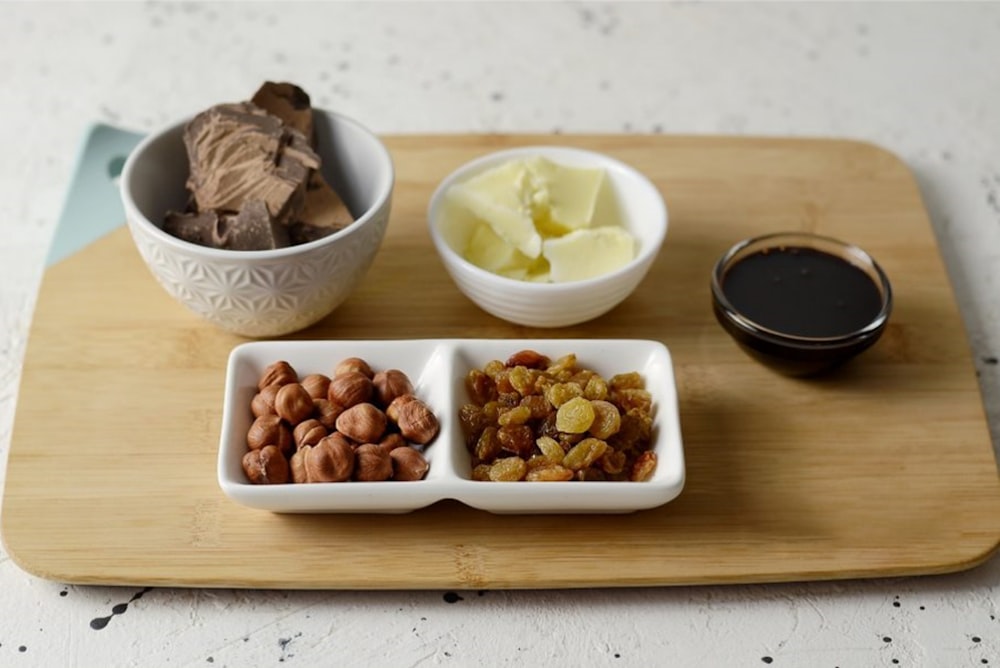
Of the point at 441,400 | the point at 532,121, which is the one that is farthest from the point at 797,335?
the point at 532,121

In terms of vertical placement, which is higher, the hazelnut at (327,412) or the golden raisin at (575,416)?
the golden raisin at (575,416)

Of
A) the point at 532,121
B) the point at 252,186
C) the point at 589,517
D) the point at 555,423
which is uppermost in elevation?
the point at 252,186

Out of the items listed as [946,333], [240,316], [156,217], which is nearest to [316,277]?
[240,316]

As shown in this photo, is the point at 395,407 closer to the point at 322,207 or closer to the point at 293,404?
the point at 293,404

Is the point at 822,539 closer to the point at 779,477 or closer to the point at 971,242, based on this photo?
the point at 779,477

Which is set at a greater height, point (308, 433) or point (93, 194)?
point (308, 433)

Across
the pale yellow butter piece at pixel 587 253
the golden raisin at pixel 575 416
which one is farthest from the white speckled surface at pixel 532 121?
the pale yellow butter piece at pixel 587 253

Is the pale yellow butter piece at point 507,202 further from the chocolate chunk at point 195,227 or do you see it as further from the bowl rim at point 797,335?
the chocolate chunk at point 195,227
